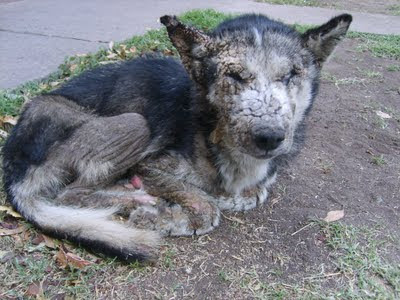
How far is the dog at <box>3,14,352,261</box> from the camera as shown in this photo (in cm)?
286

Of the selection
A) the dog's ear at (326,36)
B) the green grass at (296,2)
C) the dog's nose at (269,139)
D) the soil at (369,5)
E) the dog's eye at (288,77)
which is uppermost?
the dog's ear at (326,36)

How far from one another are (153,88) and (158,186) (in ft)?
2.72

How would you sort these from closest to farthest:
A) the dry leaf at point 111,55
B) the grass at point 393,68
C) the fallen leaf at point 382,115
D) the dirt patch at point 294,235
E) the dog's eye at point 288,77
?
the dirt patch at point 294,235
the dog's eye at point 288,77
the fallen leaf at point 382,115
the dry leaf at point 111,55
the grass at point 393,68

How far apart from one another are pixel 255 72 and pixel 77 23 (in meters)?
5.80

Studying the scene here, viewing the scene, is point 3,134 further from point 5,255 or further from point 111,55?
point 111,55

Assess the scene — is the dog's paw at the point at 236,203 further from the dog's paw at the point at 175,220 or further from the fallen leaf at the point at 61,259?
the fallen leaf at the point at 61,259

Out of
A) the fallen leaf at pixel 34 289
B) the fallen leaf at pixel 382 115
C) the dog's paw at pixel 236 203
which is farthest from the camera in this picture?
the fallen leaf at pixel 382 115

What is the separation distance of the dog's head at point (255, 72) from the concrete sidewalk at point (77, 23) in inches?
118

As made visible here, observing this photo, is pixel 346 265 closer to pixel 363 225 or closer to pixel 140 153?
pixel 363 225

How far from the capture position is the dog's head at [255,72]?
9.06 feet

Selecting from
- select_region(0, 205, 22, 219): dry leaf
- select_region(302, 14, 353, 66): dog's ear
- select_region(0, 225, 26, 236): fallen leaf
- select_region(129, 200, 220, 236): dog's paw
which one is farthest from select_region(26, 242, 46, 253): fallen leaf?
select_region(302, 14, 353, 66): dog's ear

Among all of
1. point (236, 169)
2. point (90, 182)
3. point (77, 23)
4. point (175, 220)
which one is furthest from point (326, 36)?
point (77, 23)

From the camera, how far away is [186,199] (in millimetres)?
3318

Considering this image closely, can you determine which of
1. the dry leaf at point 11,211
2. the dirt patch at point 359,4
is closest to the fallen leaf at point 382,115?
the dry leaf at point 11,211
